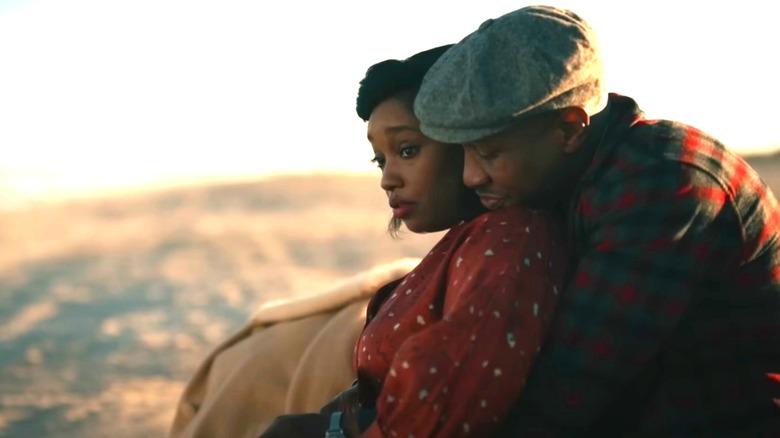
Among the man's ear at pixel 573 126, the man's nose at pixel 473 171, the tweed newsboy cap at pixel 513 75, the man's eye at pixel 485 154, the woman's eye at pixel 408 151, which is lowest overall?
the woman's eye at pixel 408 151

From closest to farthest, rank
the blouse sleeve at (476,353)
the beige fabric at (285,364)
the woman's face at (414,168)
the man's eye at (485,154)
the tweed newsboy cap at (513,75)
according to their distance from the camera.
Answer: the blouse sleeve at (476,353) → the tweed newsboy cap at (513,75) → the man's eye at (485,154) → the woman's face at (414,168) → the beige fabric at (285,364)

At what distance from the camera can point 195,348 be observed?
9172mm

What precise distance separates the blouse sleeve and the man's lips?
21 cm

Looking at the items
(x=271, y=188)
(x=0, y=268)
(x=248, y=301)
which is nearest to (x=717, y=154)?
(x=248, y=301)

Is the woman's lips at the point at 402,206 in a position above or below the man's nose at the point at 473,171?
below

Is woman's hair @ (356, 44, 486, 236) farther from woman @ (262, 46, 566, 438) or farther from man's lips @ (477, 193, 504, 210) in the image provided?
man's lips @ (477, 193, 504, 210)

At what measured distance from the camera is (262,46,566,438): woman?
8.50 ft

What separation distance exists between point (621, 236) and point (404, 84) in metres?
0.83

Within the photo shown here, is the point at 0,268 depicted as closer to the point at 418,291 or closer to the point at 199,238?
the point at 199,238

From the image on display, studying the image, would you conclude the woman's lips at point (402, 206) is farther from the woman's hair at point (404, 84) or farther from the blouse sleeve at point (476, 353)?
the blouse sleeve at point (476, 353)

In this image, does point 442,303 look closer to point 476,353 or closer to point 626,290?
point 476,353

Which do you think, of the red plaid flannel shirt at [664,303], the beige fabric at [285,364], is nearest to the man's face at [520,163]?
the red plaid flannel shirt at [664,303]

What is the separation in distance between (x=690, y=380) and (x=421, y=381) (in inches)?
23.8

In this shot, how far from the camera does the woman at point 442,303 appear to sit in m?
2.59
